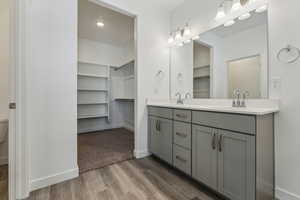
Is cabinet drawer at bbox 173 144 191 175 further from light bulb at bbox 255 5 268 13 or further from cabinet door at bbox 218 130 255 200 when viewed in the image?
light bulb at bbox 255 5 268 13

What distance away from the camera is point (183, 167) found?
5.57 feet

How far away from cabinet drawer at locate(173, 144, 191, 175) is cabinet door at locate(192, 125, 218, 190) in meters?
0.07

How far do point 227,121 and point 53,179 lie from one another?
1.95 m

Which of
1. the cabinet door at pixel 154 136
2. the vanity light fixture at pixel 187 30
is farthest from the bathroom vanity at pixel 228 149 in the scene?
the vanity light fixture at pixel 187 30

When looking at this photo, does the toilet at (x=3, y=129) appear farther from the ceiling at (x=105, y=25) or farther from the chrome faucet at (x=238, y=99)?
the chrome faucet at (x=238, y=99)

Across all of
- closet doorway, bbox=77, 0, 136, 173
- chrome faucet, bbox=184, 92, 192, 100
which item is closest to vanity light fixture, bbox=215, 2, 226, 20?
chrome faucet, bbox=184, 92, 192, 100

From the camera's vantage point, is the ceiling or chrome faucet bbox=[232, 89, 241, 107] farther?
the ceiling

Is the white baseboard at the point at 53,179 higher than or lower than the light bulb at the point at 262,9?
lower

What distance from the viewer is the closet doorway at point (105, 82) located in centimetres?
275

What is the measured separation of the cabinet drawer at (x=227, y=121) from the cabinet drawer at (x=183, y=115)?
3.0 inches

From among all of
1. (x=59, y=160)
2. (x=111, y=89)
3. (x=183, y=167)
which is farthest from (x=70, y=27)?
(x=111, y=89)

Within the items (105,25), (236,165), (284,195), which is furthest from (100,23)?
(284,195)

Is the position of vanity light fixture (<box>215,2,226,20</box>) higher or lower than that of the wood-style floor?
higher

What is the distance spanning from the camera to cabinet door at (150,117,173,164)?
193cm
